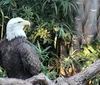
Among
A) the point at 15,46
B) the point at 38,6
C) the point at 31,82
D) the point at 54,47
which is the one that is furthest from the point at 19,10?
the point at 31,82

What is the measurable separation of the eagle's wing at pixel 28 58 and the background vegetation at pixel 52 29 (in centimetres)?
148

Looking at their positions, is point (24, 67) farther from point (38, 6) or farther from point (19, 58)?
point (38, 6)

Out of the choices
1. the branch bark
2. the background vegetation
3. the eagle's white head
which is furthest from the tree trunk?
the branch bark

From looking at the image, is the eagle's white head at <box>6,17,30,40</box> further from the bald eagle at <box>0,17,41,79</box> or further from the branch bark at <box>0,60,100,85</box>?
the branch bark at <box>0,60,100,85</box>

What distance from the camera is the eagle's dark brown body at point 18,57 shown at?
2.75 metres

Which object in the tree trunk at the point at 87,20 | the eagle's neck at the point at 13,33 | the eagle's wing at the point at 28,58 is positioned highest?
the eagle's neck at the point at 13,33

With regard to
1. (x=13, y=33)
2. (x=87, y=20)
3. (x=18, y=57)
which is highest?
(x=13, y=33)

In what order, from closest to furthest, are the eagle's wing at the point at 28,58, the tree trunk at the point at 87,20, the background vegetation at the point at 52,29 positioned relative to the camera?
the eagle's wing at the point at 28,58 < the background vegetation at the point at 52,29 < the tree trunk at the point at 87,20

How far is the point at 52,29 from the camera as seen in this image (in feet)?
14.4

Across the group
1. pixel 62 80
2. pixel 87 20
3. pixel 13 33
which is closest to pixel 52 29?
pixel 87 20

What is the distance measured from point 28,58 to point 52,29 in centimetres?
168

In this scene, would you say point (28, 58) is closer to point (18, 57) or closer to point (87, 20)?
point (18, 57)

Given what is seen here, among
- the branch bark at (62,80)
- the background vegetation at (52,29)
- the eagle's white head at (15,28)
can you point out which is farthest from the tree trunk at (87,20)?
the branch bark at (62,80)

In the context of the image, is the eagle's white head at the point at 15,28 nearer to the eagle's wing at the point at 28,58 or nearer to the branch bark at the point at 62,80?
the eagle's wing at the point at 28,58
